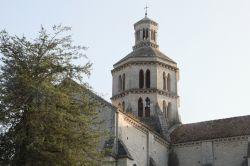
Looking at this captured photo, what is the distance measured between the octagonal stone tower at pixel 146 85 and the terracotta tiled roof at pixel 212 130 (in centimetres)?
210

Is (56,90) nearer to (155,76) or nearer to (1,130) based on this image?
(1,130)

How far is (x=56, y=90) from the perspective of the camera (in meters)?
18.4

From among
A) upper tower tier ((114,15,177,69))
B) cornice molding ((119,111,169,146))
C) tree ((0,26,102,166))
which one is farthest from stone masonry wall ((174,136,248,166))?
tree ((0,26,102,166))

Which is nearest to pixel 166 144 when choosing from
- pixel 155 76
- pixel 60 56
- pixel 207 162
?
pixel 207 162

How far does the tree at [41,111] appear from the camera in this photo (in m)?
17.7

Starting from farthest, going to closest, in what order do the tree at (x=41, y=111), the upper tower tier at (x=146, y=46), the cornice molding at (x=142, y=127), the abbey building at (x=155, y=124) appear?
the upper tower tier at (x=146, y=46), the cornice molding at (x=142, y=127), the abbey building at (x=155, y=124), the tree at (x=41, y=111)

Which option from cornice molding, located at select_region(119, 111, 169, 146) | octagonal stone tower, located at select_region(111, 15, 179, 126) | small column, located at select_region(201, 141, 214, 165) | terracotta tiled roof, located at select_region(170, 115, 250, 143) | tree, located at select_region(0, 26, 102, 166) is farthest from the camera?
octagonal stone tower, located at select_region(111, 15, 179, 126)

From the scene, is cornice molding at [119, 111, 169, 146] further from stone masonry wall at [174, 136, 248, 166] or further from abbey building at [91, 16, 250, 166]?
stone masonry wall at [174, 136, 248, 166]

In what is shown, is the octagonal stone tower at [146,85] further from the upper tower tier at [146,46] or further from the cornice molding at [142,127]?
the cornice molding at [142,127]

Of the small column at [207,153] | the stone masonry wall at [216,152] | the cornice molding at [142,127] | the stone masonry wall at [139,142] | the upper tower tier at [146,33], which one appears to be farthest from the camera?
the upper tower tier at [146,33]

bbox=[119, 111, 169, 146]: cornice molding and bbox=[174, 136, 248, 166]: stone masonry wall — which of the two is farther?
bbox=[174, 136, 248, 166]: stone masonry wall

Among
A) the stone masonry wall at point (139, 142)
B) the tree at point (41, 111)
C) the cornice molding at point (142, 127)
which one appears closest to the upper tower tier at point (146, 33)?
the cornice molding at point (142, 127)

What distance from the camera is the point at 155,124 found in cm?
4091

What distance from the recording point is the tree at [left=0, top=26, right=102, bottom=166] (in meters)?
17.7
